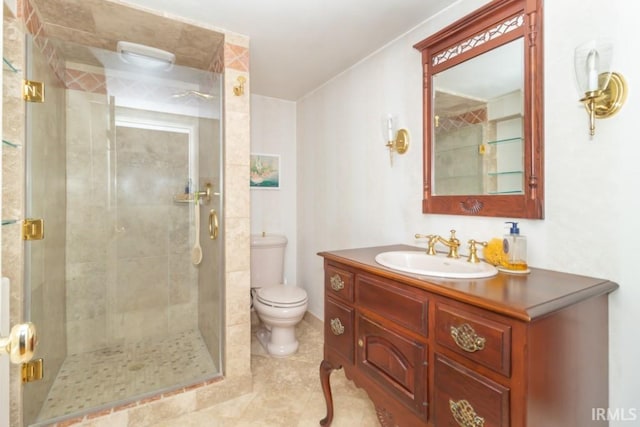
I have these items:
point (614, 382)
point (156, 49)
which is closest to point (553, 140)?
point (614, 382)

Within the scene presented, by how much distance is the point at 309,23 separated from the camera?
1843mm

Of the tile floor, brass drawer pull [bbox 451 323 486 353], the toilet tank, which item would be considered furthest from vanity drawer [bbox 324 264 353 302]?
the toilet tank

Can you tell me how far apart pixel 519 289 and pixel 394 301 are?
419mm

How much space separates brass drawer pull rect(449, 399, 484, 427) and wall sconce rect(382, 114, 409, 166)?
4.46 feet

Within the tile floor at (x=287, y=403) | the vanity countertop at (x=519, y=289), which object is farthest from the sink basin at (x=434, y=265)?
the tile floor at (x=287, y=403)

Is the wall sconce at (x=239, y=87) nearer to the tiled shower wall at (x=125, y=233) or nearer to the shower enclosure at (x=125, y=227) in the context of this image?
the shower enclosure at (x=125, y=227)

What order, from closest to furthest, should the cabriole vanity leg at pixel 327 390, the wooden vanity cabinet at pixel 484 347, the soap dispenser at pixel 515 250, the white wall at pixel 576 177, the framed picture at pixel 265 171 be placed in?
the wooden vanity cabinet at pixel 484 347 → the white wall at pixel 576 177 → the soap dispenser at pixel 515 250 → the cabriole vanity leg at pixel 327 390 → the framed picture at pixel 265 171

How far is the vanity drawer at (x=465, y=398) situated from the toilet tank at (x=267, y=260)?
1.96m

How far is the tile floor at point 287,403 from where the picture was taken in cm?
172

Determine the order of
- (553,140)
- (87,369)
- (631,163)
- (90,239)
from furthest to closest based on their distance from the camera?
(90,239), (87,369), (553,140), (631,163)

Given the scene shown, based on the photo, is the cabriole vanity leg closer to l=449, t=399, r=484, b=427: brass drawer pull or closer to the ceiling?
l=449, t=399, r=484, b=427: brass drawer pull

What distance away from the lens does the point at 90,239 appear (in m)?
2.18

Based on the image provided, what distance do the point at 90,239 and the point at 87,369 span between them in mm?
843

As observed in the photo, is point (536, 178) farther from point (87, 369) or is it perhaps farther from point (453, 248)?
point (87, 369)
